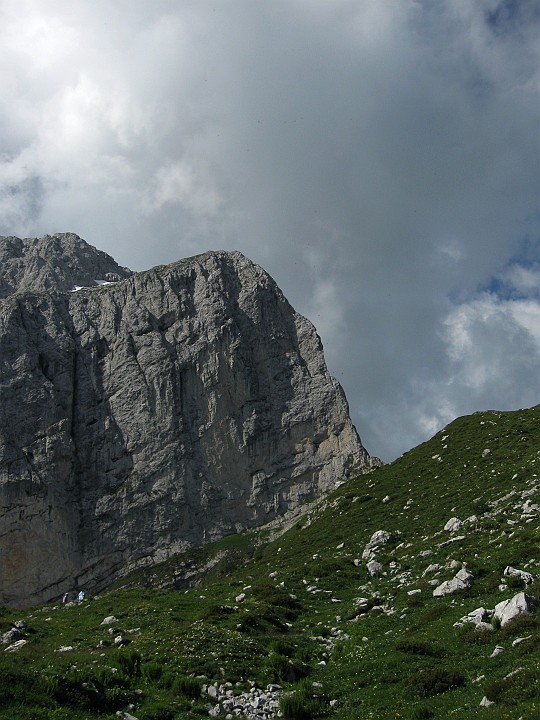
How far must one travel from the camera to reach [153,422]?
123m

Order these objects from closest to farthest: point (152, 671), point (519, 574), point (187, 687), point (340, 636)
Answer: point (187, 687) → point (152, 671) → point (519, 574) → point (340, 636)

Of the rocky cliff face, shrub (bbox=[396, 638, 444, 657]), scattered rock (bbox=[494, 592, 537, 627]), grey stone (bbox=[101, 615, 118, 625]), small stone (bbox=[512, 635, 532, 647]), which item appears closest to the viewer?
small stone (bbox=[512, 635, 532, 647])

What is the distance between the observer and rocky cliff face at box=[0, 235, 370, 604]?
10825 centimetres

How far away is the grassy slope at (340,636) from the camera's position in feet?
53.4

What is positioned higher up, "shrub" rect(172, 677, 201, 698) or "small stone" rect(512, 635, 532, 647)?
"shrub" rect(172, 677, 201, 698)

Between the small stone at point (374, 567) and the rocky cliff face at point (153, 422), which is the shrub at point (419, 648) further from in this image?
the rocky cliff face at point (153, 422)

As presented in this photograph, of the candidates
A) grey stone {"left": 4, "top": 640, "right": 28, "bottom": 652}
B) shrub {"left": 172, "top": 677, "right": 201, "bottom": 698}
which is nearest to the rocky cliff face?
grey stone {"left": 4, "top": 640, "right": 28, "bottom": 652}

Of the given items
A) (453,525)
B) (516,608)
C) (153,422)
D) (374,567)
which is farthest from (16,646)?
(153,422)

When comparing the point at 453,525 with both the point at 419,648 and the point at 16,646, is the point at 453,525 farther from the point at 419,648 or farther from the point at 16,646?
the point at 16,646

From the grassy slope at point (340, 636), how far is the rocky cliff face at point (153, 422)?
224 ft

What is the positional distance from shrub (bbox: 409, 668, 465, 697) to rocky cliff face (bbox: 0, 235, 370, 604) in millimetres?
96237

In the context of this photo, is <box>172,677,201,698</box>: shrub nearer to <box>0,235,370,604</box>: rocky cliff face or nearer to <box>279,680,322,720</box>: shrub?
<box>279,680,322,720</box>: shrub

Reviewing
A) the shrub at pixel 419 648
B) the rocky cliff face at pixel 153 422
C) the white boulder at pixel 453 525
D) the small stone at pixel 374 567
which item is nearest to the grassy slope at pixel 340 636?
the shrub at pixel 419 648

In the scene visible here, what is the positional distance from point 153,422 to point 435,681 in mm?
108951
